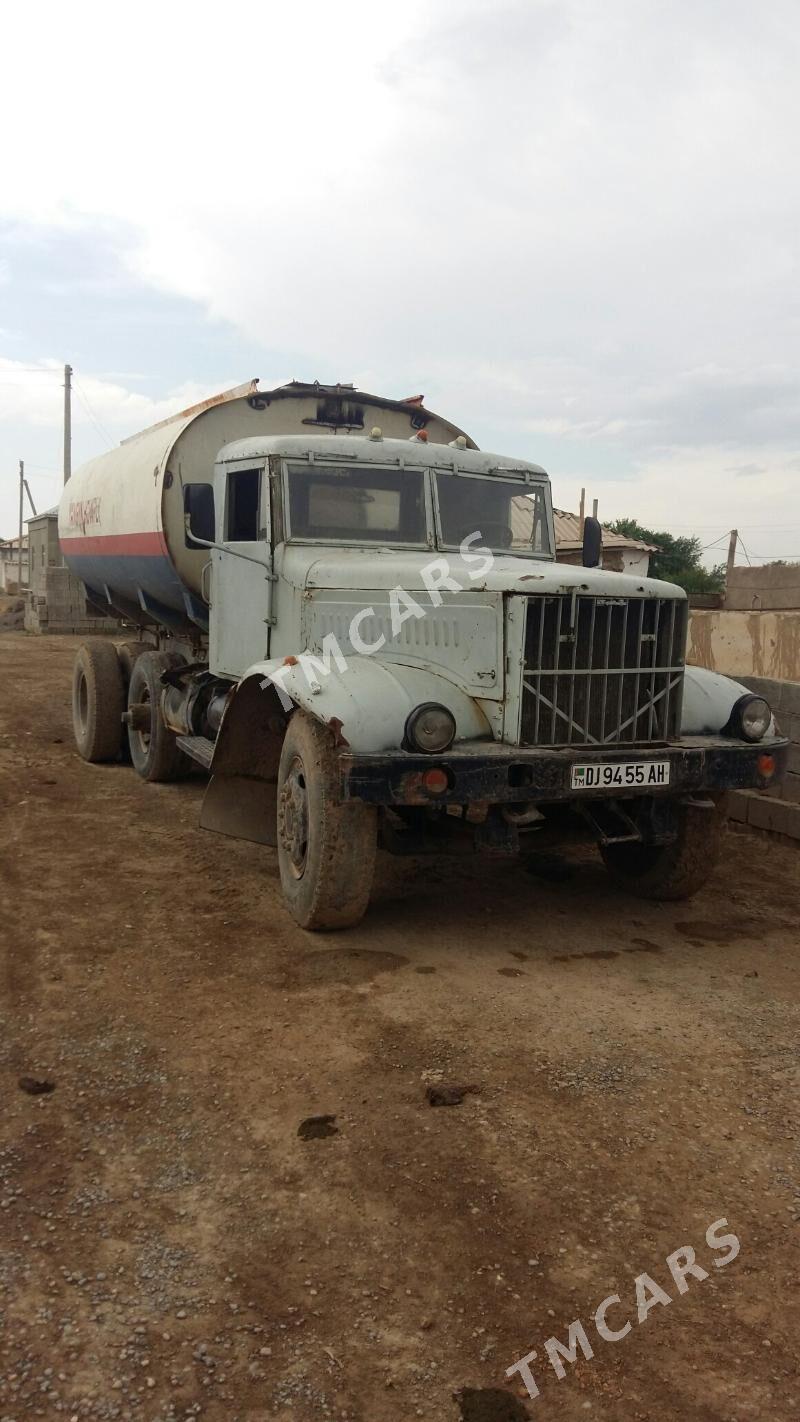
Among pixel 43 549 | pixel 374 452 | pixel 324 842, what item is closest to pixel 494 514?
pixel 374 452

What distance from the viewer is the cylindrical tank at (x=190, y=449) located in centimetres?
733

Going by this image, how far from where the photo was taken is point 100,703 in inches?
371

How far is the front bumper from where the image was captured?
14.8 ft

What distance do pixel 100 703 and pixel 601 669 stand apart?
5.71m

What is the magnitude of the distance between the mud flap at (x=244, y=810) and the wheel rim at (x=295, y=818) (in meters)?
0.68

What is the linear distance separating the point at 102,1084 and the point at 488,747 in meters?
2.14

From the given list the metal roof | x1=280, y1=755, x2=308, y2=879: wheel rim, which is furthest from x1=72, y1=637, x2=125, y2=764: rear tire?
the metal roof

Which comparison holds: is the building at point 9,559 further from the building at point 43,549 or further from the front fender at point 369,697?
the front fender at point 369,697

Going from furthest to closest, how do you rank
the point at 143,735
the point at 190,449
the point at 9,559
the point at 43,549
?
the point at 9,559, the point at 43,549, the point at 143,735, the point at 190,449

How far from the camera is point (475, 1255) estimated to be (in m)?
2.74

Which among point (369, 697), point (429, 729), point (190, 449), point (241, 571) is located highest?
point (190, 449)

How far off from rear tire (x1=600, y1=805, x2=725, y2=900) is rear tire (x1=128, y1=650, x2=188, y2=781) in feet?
13.4

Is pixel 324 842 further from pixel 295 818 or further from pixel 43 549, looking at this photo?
pixel 43 549

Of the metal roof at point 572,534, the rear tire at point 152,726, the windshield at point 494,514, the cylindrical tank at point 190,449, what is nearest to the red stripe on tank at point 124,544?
the cylindrical tank at point 190,449
